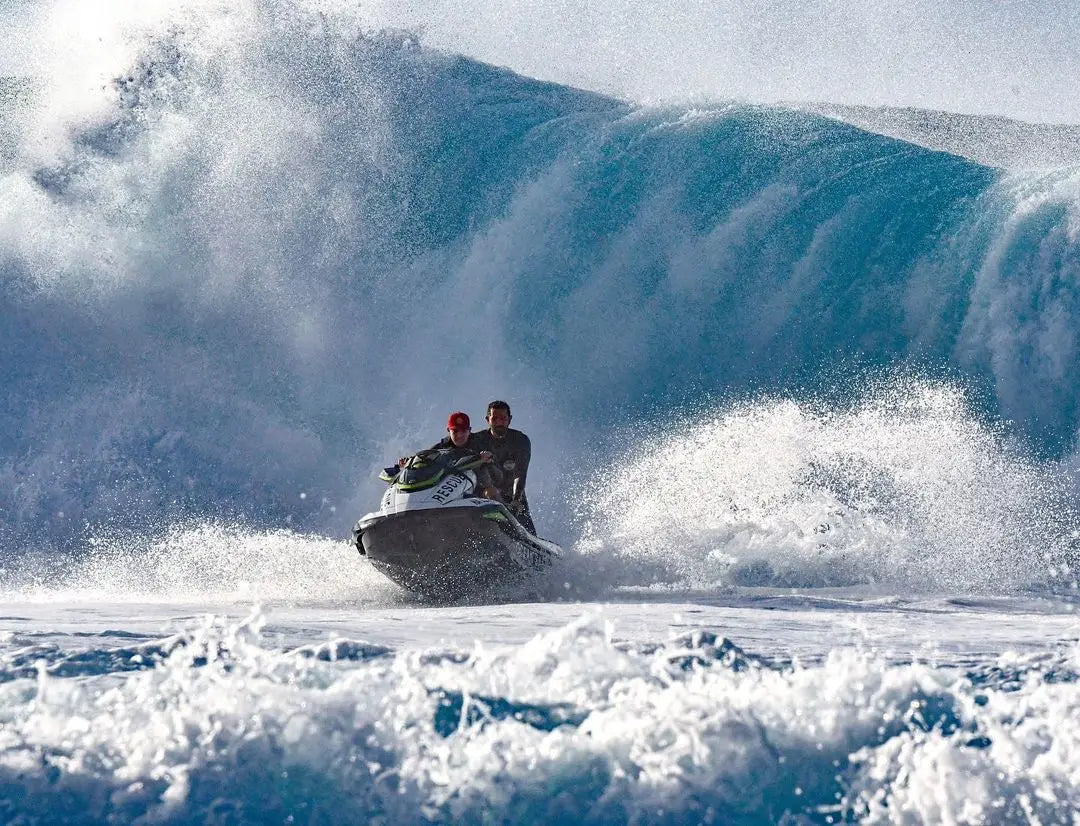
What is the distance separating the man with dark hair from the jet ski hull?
43 cm

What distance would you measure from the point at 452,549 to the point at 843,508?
389 centimetres

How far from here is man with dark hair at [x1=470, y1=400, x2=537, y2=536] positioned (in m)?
9.01

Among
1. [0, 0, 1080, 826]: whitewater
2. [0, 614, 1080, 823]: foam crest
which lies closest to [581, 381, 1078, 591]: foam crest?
[0, 0, 1080, 826]: whitewater

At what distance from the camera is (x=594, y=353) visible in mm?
16844

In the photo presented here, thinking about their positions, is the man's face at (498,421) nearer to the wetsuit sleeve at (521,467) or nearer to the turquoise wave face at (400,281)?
the wetsuit sleeve at (521,467)

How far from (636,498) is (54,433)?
337 inches

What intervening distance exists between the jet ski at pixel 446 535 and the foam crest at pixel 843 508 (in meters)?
1.20

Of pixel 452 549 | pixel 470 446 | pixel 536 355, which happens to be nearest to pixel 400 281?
pixel 536 355

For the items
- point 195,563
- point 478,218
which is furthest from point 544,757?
point 478,218

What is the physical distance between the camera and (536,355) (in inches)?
661

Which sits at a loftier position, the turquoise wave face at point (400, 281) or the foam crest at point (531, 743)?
the turquoise wave face at point (400, 281)

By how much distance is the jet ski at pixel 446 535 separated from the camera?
8273 mm

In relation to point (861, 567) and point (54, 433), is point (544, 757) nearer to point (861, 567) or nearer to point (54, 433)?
point (861, 567)

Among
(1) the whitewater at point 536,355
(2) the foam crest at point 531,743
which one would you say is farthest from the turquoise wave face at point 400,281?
(2) the foam crest at point 531,743
